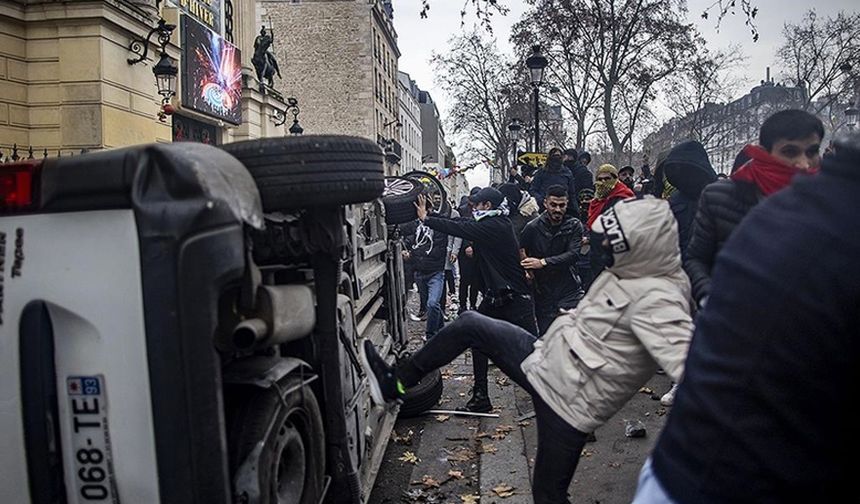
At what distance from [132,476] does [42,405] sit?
0.41 meters

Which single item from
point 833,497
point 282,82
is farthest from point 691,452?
point 282,82

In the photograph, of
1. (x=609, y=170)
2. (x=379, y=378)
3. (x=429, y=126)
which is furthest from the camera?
(x=429, y=126)

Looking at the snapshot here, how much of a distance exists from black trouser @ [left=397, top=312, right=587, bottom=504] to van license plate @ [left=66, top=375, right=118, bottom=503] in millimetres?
1697

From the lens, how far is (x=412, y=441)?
6367mm

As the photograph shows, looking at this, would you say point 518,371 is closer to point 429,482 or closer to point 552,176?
point 429,482

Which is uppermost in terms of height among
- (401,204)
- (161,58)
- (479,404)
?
Answer: (161,58)

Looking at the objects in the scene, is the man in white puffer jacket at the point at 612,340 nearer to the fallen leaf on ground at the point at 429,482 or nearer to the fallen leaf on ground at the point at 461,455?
the fallen leaf on ground at the point at 429,482

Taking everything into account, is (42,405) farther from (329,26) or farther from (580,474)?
(329,26)

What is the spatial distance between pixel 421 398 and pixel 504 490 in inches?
71.0

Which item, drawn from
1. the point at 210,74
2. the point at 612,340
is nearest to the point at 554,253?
the point at 612,340

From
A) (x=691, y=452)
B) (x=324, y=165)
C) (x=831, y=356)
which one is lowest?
(x=691, y=452)

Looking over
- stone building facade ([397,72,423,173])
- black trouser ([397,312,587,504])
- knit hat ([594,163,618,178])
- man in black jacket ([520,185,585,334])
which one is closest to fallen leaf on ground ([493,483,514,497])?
black trouser ([397,312,587,504])

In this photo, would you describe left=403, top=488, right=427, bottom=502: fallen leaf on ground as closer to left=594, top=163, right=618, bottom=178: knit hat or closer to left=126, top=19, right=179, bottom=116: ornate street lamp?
left=594, top=163, right=618, bottom=178: knit hat

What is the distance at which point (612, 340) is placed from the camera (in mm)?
3227
